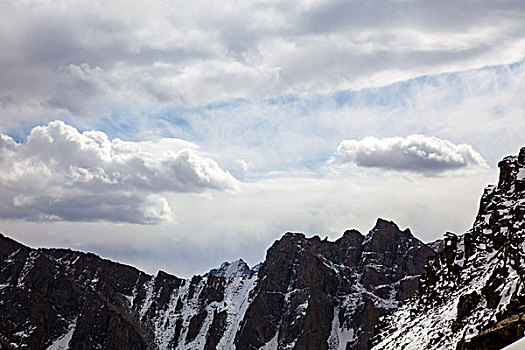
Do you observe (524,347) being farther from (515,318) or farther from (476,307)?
(476,307)

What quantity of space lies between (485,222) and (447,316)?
3085cm

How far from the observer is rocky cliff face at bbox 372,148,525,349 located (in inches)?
3063

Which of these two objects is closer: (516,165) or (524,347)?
(524,347)

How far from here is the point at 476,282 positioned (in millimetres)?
109312

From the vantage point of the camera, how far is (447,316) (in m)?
105

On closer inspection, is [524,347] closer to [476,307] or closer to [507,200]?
[476,307]

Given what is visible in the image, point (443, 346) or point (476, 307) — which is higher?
point (476, 307)

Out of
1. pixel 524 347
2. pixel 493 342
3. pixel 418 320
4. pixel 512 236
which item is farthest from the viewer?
pixel 418 320

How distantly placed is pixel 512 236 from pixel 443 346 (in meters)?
19.3

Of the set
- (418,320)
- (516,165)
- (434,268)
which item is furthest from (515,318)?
(434,268)

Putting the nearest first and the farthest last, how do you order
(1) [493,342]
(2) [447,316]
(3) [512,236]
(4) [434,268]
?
(1) [493,342] < (3) [512,236] < (2) [447,316] < (4) [434,268]

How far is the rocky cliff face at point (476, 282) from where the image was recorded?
77.8 metres

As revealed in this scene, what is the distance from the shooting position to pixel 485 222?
4985 inches

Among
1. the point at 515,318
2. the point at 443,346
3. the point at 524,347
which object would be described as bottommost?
the point at 524,347
